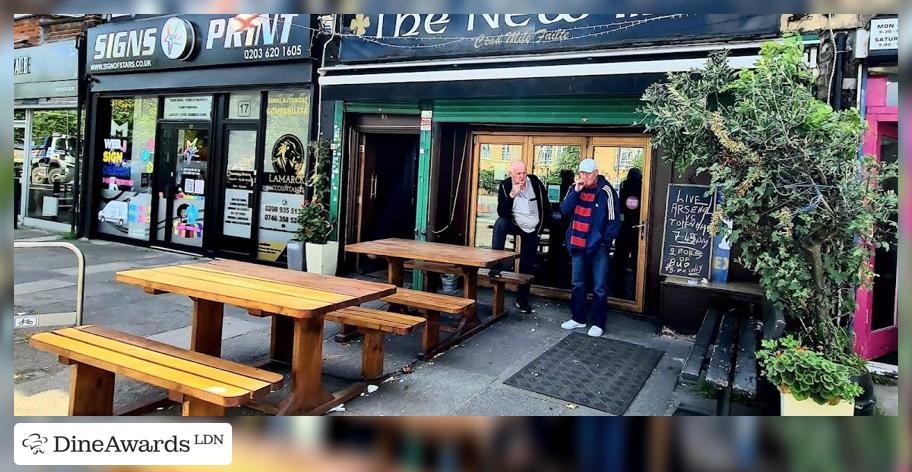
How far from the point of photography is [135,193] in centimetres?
1112

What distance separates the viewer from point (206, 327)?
4570 mm

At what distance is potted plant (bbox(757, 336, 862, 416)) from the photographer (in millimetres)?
3213

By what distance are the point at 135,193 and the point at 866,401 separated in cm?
1158

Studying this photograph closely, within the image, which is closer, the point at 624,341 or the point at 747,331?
the point at 747,331

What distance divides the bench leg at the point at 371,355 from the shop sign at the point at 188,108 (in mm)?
7095

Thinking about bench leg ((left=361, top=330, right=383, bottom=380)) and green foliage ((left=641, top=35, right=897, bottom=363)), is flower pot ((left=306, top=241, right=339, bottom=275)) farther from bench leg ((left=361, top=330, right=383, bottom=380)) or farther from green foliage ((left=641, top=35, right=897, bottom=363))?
green foliage ((left=641, top=35, right=897, bottom=363))

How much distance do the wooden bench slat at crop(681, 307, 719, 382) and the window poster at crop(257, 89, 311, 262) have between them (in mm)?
6030

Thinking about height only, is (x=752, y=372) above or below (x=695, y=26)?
below

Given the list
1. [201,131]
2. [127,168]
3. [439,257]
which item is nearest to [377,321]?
[439,257]

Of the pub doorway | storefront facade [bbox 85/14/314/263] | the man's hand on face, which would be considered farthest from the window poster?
the man's hand on face

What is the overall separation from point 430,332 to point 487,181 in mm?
3095

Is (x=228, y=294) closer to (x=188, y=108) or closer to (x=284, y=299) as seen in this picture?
(x=284, y=299)

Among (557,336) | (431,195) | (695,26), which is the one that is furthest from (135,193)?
(695,26)

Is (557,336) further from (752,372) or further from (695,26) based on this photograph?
(695,26)
